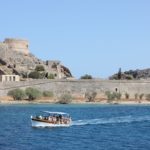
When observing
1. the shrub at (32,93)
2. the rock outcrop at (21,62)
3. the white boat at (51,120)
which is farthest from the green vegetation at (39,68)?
the white boat at (51,120)

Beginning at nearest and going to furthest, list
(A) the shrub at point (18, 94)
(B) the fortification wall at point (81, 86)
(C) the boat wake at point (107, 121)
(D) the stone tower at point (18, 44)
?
(C) the boat wake at point (107, 121)
(A) the shrub at point (18, 94)
(B) the fortification wall at point (81, 86)
(D) the stone tower at point (18, 44)

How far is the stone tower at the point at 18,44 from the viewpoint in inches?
6388

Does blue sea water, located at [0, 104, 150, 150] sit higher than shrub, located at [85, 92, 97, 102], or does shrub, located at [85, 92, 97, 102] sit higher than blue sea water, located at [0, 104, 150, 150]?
shrub, located at [85, 92, 97, 102]

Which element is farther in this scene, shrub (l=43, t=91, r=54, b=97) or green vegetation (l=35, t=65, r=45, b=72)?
green vegetation (l=35, t=65, r=45, b=72)

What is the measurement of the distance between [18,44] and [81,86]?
1401 inches

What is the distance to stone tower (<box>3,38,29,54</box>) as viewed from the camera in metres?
162

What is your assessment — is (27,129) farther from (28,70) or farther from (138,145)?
(28,70)

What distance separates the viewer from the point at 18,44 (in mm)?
164500

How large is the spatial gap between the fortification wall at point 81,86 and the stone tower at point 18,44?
31.1 meters

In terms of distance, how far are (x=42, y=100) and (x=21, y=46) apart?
38538 mm

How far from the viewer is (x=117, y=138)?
178 ft

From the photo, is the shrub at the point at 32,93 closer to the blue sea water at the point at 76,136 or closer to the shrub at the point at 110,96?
the shrub at the point at 110,96

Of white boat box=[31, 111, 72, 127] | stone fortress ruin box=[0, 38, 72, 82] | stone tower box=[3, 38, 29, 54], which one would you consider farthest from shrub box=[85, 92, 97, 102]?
white boat box=[31, 111, 72, 127]

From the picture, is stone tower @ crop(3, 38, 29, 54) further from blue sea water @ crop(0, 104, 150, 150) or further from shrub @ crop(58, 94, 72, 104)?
blue sea water @ crop(0, 104, 150, 150)
